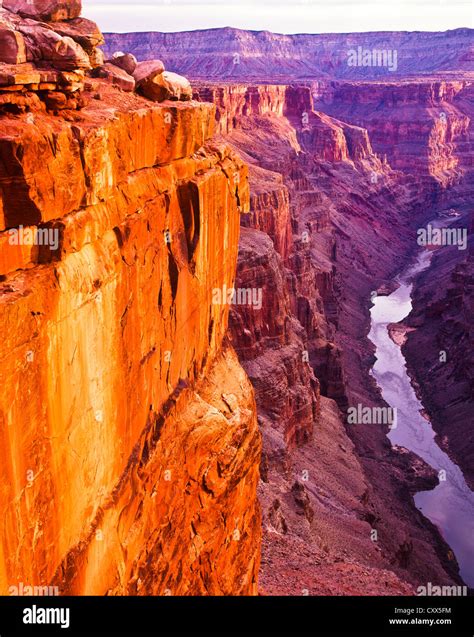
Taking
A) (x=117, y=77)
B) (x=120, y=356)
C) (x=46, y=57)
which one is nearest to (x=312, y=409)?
(x=117, y=77)

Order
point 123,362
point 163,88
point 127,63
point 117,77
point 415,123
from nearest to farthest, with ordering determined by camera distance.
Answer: point 123,362, point 117,77, point 163,88, point 127,63, point 415,123

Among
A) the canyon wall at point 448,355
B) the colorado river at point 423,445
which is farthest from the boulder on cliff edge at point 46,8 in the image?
the canyon wall at point 448,355

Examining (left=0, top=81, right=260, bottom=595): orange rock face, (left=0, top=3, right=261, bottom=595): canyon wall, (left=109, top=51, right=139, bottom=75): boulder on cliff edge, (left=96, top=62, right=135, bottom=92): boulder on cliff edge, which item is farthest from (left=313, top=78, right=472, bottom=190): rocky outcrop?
(left=96, top=62, right=135, bottom=92): boulder on cliff edge

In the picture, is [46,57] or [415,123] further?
[415,123]

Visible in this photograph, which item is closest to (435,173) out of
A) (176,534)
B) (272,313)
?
(272,313)

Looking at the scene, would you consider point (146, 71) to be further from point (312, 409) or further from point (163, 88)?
point (312, 409)

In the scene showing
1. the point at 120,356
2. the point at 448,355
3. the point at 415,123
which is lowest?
the point at 448,355
